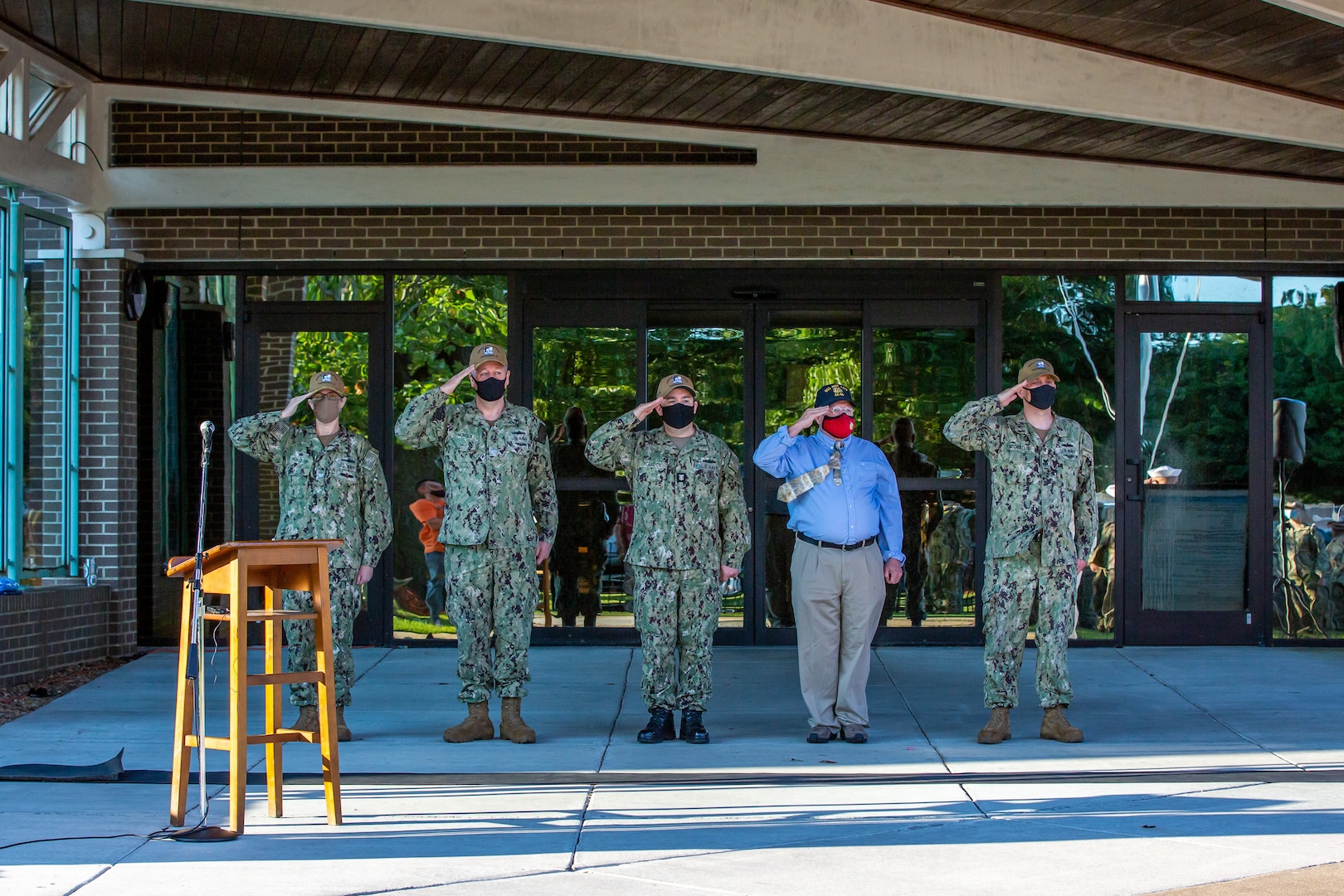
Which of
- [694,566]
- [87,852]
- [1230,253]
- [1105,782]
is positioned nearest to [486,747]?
[694,566]

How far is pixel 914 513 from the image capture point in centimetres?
951

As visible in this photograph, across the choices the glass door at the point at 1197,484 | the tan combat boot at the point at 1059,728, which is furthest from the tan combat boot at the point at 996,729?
the glass door at the point at 1197,484

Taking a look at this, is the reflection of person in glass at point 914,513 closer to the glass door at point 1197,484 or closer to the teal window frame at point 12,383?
the glass door at point 1197,484

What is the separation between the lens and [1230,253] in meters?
9.41

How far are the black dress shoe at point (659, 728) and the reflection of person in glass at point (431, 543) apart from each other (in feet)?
10.4

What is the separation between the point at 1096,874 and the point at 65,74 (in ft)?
24.7

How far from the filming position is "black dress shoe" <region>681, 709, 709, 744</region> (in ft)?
21.5

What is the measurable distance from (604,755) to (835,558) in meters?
1.37

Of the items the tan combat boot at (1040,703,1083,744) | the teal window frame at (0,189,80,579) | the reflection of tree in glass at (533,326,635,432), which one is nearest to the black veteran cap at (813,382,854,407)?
the tan combat boot at (1040,703,1083,744)

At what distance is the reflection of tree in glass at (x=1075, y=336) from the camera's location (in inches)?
375

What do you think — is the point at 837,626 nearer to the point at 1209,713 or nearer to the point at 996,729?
the point at 996,729

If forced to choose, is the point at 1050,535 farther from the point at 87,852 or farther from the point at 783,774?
the point at 87,852

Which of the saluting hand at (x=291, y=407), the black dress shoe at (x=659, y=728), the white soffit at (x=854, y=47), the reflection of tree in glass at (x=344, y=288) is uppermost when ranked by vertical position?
the white soffit at (x=854, y=47)

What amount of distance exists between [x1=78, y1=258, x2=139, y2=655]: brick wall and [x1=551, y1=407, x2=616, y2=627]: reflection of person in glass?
8.88ft
